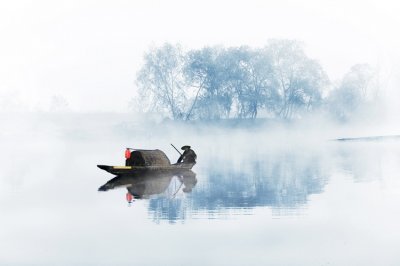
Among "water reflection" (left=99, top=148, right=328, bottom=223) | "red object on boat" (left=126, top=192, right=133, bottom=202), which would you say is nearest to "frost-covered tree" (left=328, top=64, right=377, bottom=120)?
"water reflection" (left=99, top=148, right=328, bottom=223)

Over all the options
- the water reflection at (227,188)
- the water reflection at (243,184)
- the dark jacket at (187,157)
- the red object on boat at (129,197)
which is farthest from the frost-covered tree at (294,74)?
the red object on boat at (129,197)

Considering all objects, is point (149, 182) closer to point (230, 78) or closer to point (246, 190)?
point (246, 190)

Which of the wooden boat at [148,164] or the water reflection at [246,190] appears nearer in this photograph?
the water reflection at [246,190]

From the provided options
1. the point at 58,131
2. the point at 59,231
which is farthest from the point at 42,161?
the point at 58,131

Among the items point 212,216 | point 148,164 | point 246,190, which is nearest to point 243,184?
point 246,190

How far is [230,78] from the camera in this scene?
8325 cm

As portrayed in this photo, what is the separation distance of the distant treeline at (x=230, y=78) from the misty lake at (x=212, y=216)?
35346mm

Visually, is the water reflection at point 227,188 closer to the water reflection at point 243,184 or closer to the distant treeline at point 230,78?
the water reflection at point 243,184

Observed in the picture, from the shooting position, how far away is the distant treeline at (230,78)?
274 feet

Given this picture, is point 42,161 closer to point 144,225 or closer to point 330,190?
point 330,190

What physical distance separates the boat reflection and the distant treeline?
1687 inches

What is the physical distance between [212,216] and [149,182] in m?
14.4

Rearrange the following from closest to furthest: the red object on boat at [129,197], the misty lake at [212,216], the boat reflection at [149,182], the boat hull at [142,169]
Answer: the misty lake at [212,216] < the red object on boat at [129,197] < the boat reflection at [149,182] < the boat hull at [142,169]

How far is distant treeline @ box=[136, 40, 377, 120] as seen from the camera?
83.4 meters
